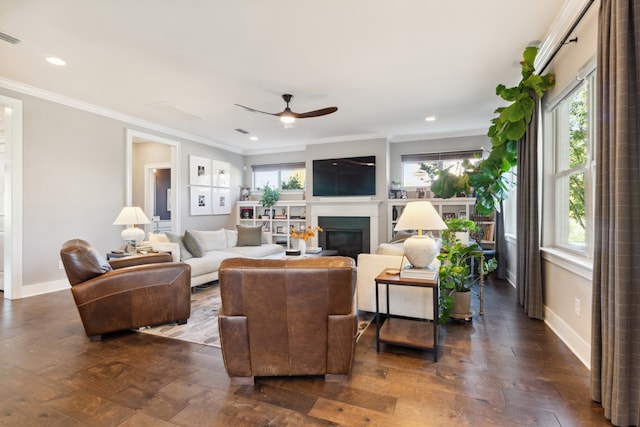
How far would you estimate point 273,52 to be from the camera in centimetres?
304

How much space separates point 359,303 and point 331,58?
2618 millimetres

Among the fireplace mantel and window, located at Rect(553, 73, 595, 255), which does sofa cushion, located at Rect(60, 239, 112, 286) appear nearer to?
window, located at Rect(553, 73, 595, 255)

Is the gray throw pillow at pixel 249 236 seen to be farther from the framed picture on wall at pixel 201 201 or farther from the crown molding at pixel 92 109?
the crown molding at pixel 92 109

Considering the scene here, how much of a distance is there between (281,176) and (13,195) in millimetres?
4911

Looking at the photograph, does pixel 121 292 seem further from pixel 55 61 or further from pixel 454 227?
pixel 454 227

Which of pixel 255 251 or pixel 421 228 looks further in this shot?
pixel 255 251

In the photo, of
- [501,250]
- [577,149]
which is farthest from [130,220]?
[501,250]

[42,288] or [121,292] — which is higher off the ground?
[121,292]

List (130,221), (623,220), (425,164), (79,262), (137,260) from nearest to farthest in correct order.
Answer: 1. (623,220)
2. (79,262)
3. (137,260)
4. (130,221)
5. (425,164)

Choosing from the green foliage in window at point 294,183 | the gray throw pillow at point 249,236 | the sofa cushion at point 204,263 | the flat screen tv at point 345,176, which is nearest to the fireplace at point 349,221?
the flat screen tv at point 345,176

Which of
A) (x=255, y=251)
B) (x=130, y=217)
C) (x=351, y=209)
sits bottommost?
(x=255, y=251)

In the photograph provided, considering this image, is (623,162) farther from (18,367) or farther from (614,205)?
(18,367)

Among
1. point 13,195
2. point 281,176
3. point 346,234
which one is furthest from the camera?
point 281,176

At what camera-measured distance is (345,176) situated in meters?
6.48
